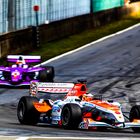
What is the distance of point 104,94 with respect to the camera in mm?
21375

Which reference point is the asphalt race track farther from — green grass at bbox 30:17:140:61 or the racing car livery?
green grass at bbox 30:17:140:61

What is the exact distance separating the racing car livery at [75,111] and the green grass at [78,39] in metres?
15.9

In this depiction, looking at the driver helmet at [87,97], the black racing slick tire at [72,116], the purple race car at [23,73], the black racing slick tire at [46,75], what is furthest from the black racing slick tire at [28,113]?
the black racing slick tire at [46,75]

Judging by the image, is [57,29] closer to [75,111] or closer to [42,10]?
[42,10]

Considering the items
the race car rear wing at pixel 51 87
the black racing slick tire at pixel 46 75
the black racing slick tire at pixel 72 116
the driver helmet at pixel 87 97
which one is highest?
the black racing slick tire at pixel 46 75

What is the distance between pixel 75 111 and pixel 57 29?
23.2 metres

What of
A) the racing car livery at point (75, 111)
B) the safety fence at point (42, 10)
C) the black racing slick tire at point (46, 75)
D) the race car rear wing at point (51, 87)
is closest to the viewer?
the racing car livery at point (75, 111)

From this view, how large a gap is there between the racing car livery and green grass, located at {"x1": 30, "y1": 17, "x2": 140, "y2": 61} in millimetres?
15872

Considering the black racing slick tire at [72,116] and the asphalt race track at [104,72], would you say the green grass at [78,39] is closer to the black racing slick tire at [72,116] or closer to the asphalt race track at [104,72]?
the asphalt race track at [104,72]

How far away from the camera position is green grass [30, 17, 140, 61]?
32.7m

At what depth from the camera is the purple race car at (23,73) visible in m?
23.9

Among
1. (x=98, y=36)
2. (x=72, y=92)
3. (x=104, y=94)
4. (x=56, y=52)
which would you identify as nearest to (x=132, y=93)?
(x=104, y=94)

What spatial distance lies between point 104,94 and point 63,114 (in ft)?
24.8

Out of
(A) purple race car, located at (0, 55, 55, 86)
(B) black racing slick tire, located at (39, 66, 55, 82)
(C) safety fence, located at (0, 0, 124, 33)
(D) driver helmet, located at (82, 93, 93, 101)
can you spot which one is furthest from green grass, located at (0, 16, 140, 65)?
(D) driver helmet, located at (82, 93, 93, 101)
